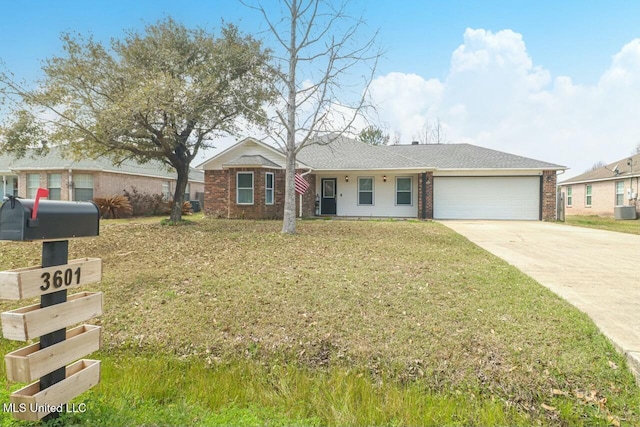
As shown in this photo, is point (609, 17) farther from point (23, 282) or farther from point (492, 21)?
point (23, 282)

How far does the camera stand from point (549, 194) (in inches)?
677

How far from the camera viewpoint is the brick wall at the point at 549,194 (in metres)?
17.2

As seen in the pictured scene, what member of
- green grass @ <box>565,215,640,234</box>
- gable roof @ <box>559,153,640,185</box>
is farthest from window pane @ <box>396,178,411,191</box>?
gable roof @ <box>559,153,640,185</box>

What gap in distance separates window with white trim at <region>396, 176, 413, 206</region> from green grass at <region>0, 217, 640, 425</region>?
13.0 m

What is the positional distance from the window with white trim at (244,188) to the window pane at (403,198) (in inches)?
305

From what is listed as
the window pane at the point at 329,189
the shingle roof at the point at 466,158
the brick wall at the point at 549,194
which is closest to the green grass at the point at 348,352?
the window pane at the point at 329,189

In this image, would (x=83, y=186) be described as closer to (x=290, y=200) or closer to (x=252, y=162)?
(x=252, y=162)

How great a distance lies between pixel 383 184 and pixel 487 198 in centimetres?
536

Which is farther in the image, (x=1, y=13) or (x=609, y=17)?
(x=609, y=17)

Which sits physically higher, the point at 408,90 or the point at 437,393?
the point at 408,90

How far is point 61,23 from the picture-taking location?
35.2 feet

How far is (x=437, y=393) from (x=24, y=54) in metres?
14.4

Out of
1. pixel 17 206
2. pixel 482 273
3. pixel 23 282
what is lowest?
pixel 482 273

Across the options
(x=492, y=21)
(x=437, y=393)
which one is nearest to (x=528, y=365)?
(x=437, y=393)
